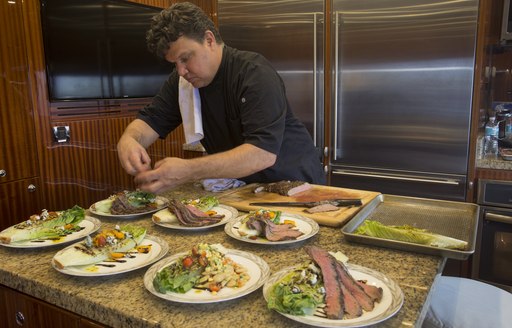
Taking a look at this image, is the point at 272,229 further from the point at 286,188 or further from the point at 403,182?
the point at 403,182

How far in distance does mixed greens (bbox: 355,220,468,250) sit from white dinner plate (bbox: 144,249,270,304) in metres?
0.39

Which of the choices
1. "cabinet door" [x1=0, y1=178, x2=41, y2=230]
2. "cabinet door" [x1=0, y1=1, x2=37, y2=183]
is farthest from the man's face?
"cabinet door" [x1=0, y1=178, x2=41, y2=230]

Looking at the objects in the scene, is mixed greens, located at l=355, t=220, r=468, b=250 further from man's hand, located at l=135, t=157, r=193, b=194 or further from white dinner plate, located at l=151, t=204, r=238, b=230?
man's hand, located at l=135, t=157, r=193, b=194

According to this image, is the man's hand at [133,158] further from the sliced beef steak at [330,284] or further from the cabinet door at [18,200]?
the cabinet door at [18,200]

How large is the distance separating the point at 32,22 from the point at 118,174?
124 cm

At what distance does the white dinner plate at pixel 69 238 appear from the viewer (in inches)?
50.3

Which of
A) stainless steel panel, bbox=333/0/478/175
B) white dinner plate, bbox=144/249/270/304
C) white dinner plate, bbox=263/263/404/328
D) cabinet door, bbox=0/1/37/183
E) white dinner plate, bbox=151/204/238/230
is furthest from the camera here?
stainless steel panel, bbox=333/0/478/175

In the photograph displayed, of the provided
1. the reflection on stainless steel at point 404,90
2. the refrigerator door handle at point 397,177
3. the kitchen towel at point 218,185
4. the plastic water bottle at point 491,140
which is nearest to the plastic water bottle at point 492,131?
the plastic water bottle at point 491,140

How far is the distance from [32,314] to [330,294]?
2.78ft

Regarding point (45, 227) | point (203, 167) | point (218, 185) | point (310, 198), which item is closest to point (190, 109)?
point (218, 185)

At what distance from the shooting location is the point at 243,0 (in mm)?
3361

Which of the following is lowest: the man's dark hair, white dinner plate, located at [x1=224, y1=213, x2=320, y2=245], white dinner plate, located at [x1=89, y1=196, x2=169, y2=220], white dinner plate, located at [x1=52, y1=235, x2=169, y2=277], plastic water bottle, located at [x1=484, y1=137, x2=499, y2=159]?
white dinner plate, located at [x1=52, y1=235, x2=169, y2=277]

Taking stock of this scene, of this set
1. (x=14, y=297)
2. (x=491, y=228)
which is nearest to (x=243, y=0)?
(x=491, y=228)

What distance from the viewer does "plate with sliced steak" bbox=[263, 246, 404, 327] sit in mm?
854
